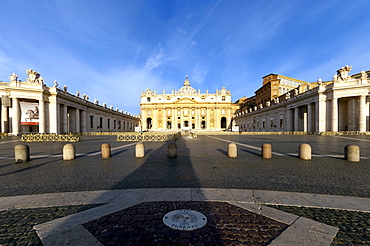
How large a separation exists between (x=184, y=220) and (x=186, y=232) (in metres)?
0.31

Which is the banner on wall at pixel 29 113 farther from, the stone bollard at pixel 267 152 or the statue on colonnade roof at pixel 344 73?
the statue on colonnade roof at pixel 344 73

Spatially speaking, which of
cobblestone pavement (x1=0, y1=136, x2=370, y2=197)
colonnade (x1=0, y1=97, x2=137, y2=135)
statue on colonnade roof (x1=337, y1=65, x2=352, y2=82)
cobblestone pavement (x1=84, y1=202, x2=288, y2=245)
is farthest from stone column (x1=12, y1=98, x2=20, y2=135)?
statue on colonnade roof (x1=337, y1=65, x2=352, y2=82)

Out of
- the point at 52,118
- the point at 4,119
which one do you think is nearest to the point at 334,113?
the point at 52,118

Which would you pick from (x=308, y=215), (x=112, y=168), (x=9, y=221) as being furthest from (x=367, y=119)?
(x=9, y=221)

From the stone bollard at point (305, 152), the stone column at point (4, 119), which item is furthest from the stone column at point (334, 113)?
the stone column at point (4, 119)

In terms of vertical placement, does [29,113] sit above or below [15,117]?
above

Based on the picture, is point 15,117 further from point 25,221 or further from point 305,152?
point 305,152

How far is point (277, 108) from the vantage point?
46250 millimetres

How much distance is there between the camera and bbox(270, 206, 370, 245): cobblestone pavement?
8.03 feet

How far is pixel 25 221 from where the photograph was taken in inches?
120

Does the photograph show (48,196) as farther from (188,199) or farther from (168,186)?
(188,199)

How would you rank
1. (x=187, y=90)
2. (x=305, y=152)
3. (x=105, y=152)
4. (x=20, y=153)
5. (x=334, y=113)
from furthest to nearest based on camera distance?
1. (x=187, y=90)
2. (x=334, y=113)
3. (x=105, y=152)
4. (x=305, y=152)
5. (x=20, y=153)

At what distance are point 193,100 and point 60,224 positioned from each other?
263 feet

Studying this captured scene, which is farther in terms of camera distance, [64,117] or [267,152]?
[64,117]
